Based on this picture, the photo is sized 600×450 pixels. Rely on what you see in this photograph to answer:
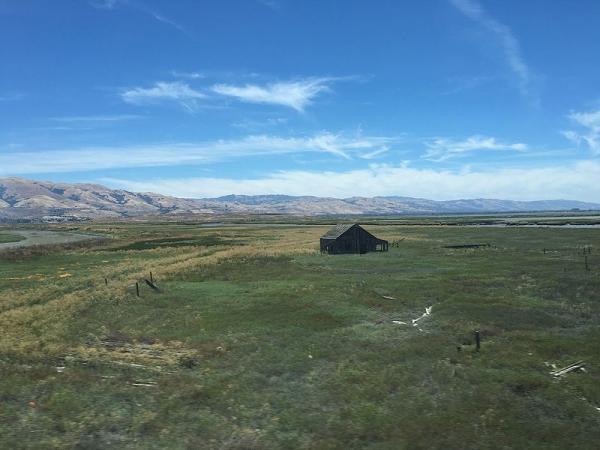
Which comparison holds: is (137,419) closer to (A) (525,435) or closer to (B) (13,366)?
(B) (13,366)

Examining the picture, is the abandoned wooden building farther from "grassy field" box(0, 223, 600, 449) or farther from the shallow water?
the shallow water

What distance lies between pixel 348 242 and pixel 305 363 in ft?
170

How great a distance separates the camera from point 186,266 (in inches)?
2319

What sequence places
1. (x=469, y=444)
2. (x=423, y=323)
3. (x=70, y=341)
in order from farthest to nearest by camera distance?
(x=423, y=323), (x=70, y=341), (x=469, y=444)

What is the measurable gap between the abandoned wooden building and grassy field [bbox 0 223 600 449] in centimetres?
2530

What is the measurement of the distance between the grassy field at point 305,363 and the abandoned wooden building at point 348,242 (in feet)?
83.0

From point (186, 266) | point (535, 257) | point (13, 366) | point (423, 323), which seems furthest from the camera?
point (535, 257)

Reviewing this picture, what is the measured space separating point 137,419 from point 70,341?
13305mm

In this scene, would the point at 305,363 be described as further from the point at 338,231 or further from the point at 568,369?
the point at 338,231

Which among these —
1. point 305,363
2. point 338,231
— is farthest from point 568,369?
point 338,231

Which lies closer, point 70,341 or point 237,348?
point 237,348

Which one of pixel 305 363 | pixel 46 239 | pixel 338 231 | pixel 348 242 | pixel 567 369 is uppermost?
pixel 338 231

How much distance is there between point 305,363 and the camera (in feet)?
82.0

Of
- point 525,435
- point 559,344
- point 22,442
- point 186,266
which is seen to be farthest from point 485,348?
point 186,266
